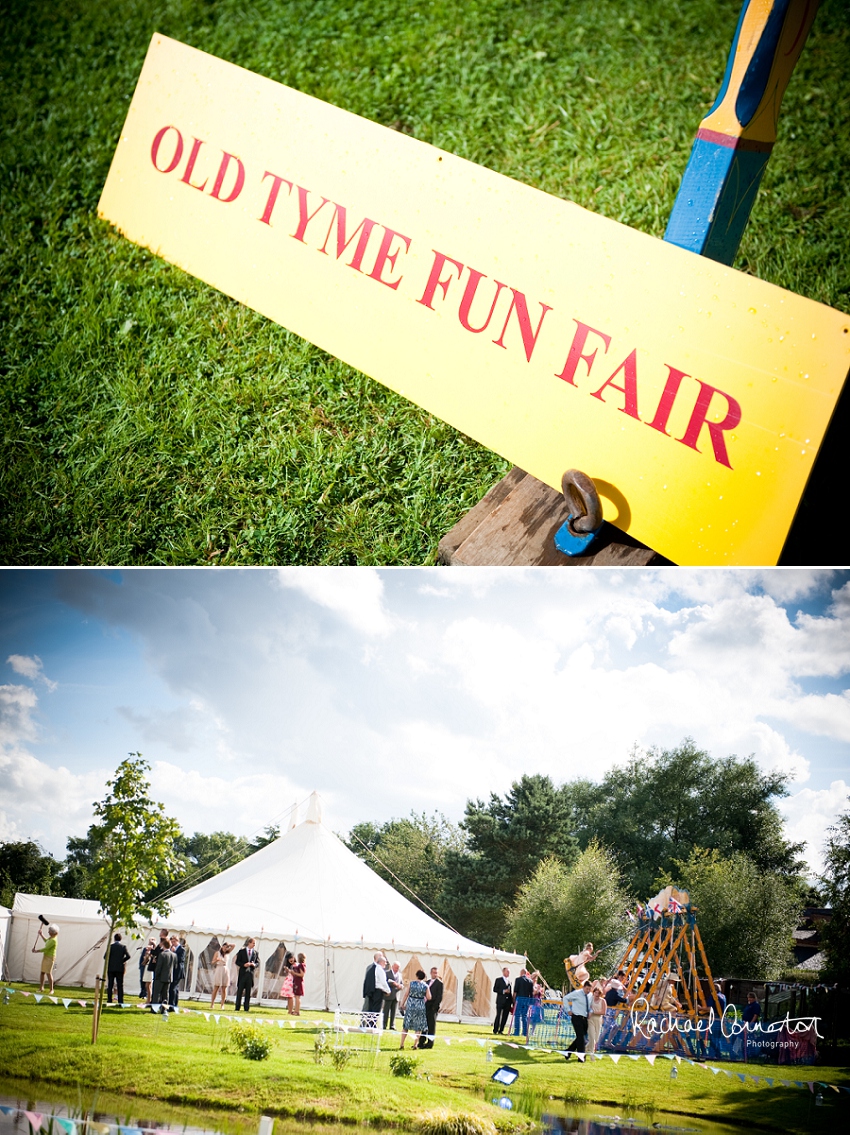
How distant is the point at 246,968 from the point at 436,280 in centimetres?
182

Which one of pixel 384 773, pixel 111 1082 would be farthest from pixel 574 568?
pixel 111 1082

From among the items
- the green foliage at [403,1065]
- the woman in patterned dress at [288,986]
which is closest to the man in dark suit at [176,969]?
the woman in patterned dress at [288,986]

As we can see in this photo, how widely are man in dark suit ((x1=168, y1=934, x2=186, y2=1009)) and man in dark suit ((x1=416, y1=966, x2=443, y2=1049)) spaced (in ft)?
2.04

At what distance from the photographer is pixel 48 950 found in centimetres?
241

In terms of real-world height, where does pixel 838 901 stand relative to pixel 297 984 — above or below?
above

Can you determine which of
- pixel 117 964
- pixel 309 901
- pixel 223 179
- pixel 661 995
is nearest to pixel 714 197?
pixel 223 179

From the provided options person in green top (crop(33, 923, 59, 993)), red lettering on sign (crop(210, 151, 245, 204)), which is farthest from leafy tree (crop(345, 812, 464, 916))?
red lettering on sign (crop(210, 151, 245, 204))

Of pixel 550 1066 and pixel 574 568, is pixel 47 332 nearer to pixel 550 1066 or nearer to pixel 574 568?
pixel 574 568

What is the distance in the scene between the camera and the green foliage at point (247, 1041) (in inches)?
88.1

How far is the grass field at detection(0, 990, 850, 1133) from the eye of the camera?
2.05m

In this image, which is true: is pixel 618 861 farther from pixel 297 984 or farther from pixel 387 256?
pixel 387 256

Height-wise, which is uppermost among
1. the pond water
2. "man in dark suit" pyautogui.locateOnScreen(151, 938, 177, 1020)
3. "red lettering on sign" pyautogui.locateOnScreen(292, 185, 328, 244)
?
"red lettering on sign" pyautogui.locateOnScreen(292, 185, 328, 244)

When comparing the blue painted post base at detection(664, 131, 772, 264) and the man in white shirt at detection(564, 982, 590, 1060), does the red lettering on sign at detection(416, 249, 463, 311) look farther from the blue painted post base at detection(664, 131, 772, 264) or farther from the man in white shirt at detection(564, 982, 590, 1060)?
the man in white shirt at detection(564, 982, 590, 1060)

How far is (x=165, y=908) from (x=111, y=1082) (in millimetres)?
414
